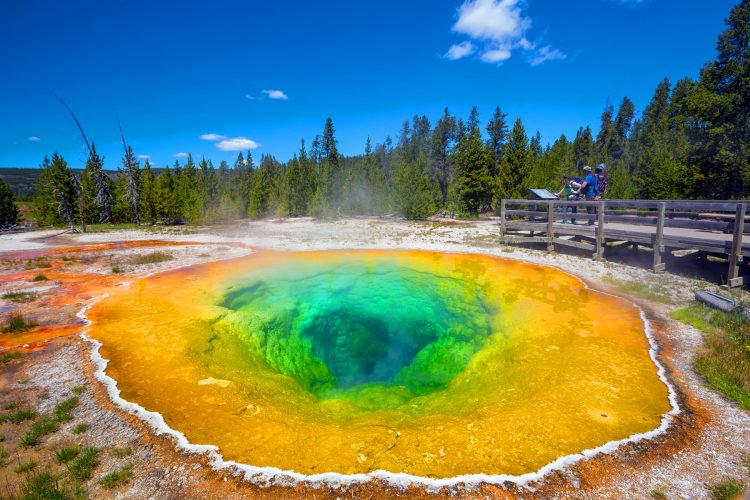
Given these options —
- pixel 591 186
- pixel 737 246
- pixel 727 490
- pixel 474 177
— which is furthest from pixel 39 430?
pixel 474 177

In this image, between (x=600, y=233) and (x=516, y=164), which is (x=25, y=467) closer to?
(x=600, y=233)

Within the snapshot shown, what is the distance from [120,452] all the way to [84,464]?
31 cm

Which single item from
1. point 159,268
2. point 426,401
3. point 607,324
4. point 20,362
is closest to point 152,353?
point 20,362

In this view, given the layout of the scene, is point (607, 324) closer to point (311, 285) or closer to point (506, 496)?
point (506, 496)

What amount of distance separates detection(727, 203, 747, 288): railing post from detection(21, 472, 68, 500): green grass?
496 inches

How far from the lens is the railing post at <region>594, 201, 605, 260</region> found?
478 inches

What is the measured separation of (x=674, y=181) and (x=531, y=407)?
38.1m

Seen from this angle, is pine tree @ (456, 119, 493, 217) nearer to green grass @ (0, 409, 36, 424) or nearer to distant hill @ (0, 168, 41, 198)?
green grass @ (0, 409, 36, 424)

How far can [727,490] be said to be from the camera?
122 inches

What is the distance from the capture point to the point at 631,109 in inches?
3127

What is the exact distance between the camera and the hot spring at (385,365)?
4.08m

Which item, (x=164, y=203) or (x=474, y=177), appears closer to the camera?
(x=474, y=177)

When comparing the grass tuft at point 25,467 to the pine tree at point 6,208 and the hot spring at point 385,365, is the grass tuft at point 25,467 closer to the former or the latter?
the hot spring at point 385,365

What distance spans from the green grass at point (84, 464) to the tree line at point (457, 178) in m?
29.1
